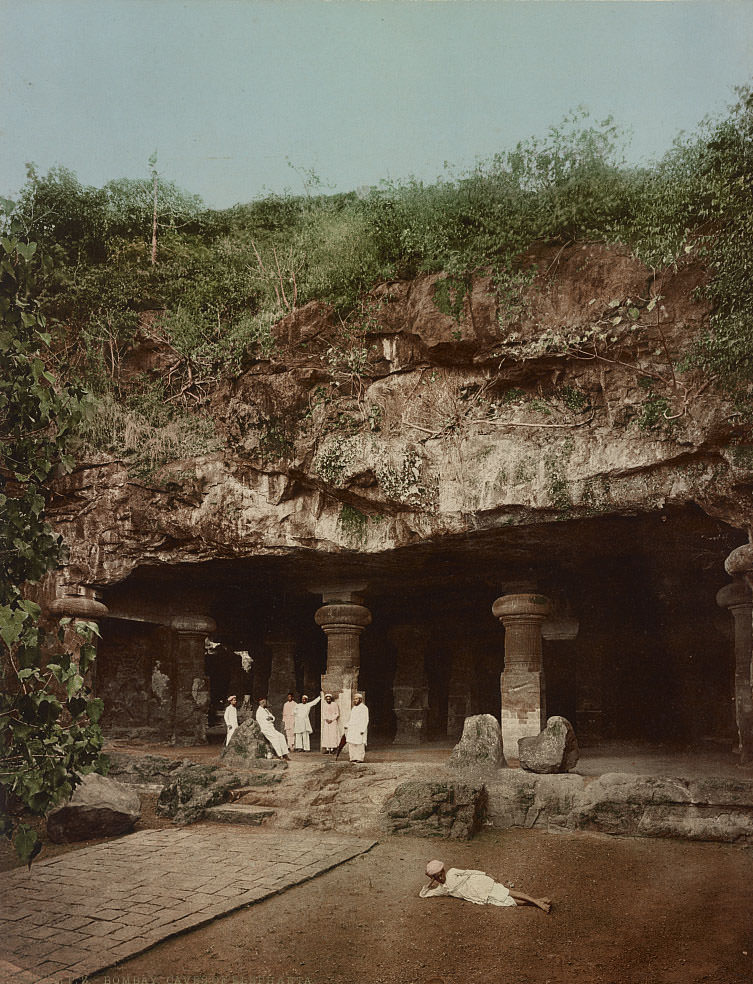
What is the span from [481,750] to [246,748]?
3.46 meters

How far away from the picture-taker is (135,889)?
21.5 feet

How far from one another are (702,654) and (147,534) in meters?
10.7

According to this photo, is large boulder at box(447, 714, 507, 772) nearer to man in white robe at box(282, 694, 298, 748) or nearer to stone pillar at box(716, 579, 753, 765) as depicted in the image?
stone pillar at box(716, 579, 753, 765)

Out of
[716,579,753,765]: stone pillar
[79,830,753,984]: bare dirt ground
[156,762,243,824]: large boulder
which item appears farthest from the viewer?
[716,579,753,765]: stone pillar

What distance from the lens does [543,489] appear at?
9.47m

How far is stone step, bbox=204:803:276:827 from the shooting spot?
29.8ft

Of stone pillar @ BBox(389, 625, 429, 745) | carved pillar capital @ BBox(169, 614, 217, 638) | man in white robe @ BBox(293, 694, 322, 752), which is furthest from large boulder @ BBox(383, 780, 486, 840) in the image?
carved pillar capital @ BBox(169, 614, 217, 638)

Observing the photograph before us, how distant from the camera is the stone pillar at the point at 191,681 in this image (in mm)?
13891

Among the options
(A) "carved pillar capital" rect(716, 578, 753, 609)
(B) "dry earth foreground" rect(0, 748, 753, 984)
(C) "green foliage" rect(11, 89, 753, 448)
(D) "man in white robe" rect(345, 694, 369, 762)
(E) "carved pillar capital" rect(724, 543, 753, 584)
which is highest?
(C) "green foliage" rect(11, 89, 753, 448)

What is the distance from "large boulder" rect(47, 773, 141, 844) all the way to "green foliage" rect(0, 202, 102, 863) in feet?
17.2

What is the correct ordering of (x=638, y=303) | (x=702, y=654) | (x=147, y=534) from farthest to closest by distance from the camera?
1. (x=702, y=654)
2. (x=147, y=534)
3. (x=638, y=303)

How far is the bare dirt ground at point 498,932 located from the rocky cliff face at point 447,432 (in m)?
4.09

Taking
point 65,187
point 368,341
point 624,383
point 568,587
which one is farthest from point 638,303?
point 65,187

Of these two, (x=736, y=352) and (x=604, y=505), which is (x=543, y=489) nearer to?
(x=604, y=505)
